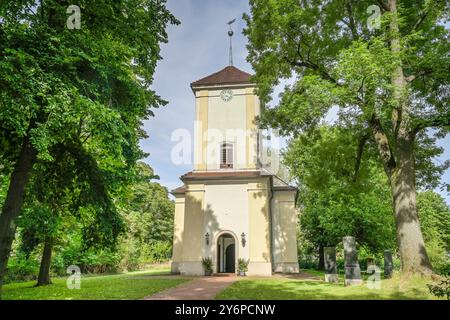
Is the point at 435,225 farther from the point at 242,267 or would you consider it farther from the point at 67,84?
the point at 67,84

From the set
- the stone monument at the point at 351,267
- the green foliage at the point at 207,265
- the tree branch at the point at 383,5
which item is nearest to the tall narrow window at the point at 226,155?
the green foliage at the point at 207,265

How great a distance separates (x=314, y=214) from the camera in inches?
1201

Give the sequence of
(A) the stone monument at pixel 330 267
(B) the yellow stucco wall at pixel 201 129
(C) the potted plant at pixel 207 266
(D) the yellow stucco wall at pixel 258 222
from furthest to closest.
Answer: (B) the yellow stucco wall at pixel 201 129 → (D) the yellow stucco wall at pixel 258 222 → (C) the potted plant at pixel 207 266 → (A) the stone monument at pixel 330 267

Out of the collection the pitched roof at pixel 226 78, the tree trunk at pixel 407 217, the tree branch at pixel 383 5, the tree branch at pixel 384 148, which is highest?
the pitched roof at pixel 226 78

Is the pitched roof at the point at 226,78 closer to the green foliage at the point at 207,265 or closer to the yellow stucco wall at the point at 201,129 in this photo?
the yellow stucco wall at the point at 201,129

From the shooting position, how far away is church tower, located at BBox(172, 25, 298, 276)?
73.6ft

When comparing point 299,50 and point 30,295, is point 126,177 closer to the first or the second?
point 30,295

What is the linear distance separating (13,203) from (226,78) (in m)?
20.0

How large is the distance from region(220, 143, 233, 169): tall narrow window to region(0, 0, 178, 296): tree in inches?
496

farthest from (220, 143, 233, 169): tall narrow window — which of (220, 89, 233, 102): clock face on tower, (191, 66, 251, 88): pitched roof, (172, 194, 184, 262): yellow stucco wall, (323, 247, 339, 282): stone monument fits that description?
(323, 247, 339, 282): stone monument

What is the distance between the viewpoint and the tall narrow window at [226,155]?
2462 cm

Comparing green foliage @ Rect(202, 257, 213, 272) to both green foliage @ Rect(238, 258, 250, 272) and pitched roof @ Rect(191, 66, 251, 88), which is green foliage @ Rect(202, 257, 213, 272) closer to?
green foliage @ Rect(238, 258, 250, 272)

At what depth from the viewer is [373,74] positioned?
1102cm

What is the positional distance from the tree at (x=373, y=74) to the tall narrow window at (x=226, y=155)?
742 cm
